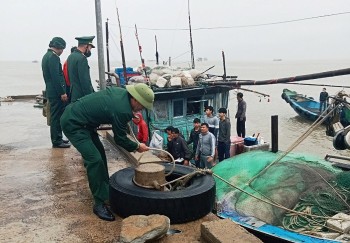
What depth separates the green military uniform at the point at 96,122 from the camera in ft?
13.2

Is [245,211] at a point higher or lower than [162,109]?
lower

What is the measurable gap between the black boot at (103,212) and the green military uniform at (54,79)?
310 cm

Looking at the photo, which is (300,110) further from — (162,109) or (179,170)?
(179,170)

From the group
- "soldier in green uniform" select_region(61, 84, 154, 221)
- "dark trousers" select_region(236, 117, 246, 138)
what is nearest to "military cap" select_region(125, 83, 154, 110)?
"soldier in green uniform" select_region(61, 84, 154, 221)

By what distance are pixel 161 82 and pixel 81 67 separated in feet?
20.9

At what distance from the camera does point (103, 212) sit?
168 inches

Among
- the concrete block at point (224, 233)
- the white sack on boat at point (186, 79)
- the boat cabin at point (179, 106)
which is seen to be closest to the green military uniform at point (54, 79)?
the concrete block at point (224, 233)

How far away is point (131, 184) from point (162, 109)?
812 cm

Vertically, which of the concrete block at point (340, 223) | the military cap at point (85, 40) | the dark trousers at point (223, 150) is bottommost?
the concrete block at point (340, 223)

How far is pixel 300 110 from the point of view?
28797 millimetres

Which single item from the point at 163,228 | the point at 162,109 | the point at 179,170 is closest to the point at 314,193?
the point at 179,170

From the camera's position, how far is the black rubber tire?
4.09 m

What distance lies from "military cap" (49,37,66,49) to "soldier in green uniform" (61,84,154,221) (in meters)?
2.81

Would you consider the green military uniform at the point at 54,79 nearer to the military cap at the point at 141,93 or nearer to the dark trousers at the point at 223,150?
the military cap at the point at 141,93
